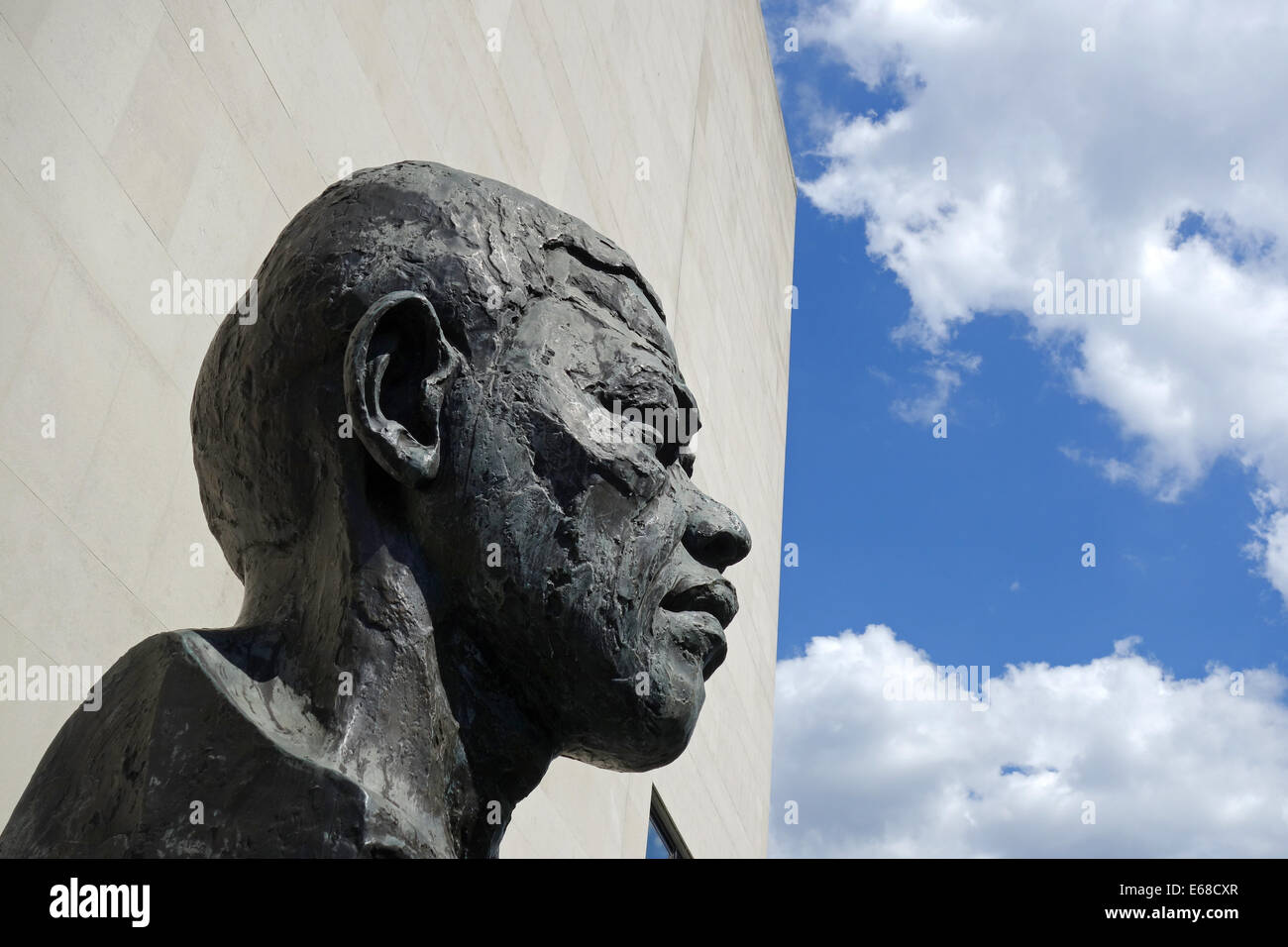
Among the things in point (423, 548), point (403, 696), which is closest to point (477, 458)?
point (423, 548)

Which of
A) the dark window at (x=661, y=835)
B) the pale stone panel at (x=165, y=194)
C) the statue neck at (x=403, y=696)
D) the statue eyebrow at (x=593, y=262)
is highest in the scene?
the pale stone panel at (x=165, y=194)

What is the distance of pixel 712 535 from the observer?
8.51 feet

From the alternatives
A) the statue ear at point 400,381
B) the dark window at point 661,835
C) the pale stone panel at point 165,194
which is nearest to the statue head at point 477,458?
the statue ear at point 400,381

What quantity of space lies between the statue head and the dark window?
976cm

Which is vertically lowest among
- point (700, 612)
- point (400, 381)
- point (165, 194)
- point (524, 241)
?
point (700, 612)

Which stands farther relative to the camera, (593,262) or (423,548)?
(593,262)

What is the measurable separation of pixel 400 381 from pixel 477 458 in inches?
8.3

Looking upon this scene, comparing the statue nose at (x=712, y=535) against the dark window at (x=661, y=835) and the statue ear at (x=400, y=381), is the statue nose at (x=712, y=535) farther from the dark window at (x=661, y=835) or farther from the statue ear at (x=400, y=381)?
the dark window at (x=661, y=835)

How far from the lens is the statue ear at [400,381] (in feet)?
7.55

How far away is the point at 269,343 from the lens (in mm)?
2461

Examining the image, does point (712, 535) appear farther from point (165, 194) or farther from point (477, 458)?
point (165, 194)

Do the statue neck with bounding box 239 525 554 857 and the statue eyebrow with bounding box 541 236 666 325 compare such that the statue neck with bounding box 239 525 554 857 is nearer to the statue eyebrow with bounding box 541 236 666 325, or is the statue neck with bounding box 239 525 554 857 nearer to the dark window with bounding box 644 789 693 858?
the statue eyebrow with bounding box 541 236 666 325

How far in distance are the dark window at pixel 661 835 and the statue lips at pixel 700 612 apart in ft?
31.6
